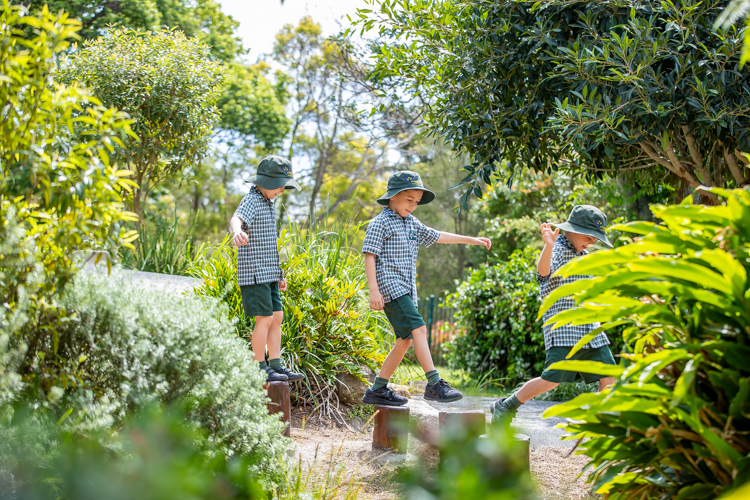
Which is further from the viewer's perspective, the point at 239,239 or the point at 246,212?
the point at 246,212

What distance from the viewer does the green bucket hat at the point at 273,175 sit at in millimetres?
4273

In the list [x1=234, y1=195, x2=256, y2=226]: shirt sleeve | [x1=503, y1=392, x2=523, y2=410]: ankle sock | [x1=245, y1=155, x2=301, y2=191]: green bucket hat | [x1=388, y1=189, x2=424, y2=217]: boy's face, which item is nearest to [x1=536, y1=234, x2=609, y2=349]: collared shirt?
[x1=503, y1=392, x2=523, y2=410]: ankle sock

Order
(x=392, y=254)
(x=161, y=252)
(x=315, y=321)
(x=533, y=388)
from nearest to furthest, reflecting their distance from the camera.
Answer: (x=533, y=388) < (x=392, y=254) < (x=315, y=321) < (x=161, y=252)

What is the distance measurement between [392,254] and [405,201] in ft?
1.33

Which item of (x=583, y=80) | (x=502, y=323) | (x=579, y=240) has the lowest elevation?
(x=502, y=323)

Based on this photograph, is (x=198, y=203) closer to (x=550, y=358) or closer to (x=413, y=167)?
(x=413, y=167)

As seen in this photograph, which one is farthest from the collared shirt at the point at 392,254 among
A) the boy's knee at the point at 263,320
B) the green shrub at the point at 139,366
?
the green shrub at the point at 139,366

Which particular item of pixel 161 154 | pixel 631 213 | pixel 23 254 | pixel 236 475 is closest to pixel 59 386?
pixel 23 254

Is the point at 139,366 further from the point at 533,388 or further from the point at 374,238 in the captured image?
the point at 533,388

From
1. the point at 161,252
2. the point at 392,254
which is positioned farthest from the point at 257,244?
the point at 161,252

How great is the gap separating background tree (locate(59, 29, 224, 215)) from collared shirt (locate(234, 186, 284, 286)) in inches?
168

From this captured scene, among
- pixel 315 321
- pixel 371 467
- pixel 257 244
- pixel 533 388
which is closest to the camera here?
pixel 371 467

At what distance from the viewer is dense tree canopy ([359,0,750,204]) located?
386 centimetres

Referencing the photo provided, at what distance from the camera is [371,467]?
3.21 metres
